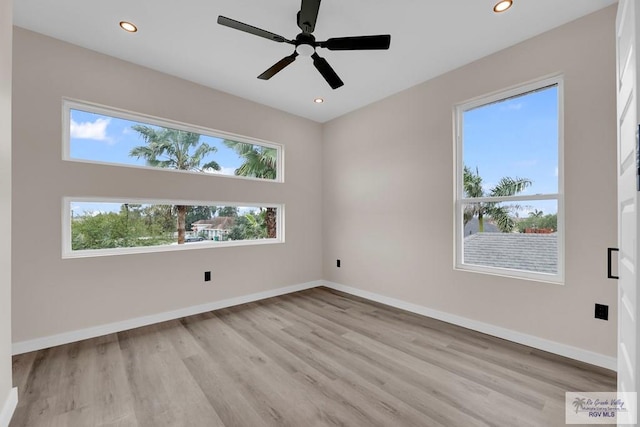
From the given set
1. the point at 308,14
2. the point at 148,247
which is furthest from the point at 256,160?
the point at 308,14

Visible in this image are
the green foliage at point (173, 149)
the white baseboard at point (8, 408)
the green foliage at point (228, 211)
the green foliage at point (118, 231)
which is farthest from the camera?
the green foliage at point (228, 211)

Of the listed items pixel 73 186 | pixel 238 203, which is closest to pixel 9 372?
pixel 73 186

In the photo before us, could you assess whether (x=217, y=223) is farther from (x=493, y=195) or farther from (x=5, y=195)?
(x=493, y=195)

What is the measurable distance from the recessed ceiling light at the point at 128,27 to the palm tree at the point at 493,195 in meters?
3.50

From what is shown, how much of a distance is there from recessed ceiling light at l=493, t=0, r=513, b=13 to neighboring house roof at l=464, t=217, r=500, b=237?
185 cm

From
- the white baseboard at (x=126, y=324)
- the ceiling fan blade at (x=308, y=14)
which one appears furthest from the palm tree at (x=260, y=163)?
the ceiling fan blade at (x=308, y=14)

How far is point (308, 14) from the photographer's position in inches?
72.3

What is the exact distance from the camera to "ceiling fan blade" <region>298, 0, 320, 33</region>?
5.67 feet

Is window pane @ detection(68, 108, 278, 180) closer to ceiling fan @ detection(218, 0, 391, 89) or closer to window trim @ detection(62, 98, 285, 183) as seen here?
window trim @ detection(62, 98, 285, 183)

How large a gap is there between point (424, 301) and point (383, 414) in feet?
6.07

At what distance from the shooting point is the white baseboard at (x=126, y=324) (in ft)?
7.80

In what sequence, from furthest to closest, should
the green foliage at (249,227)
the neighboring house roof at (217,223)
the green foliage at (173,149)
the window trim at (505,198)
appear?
1. the green foliage at (249,227)
2. the neighboring house roof at (217,223)
3. the green foliage at (173,149)
4. the window trim at (505,198)

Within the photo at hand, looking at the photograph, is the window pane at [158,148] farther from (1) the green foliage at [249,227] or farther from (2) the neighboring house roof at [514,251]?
(2) the neighboring house roof at [514,251]

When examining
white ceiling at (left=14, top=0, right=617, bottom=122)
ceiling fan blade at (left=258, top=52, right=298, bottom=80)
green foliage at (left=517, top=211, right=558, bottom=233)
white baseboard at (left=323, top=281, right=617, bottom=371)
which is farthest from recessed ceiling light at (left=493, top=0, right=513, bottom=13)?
white baseboard at (left=323, top=281, right=617, bottom=371)
